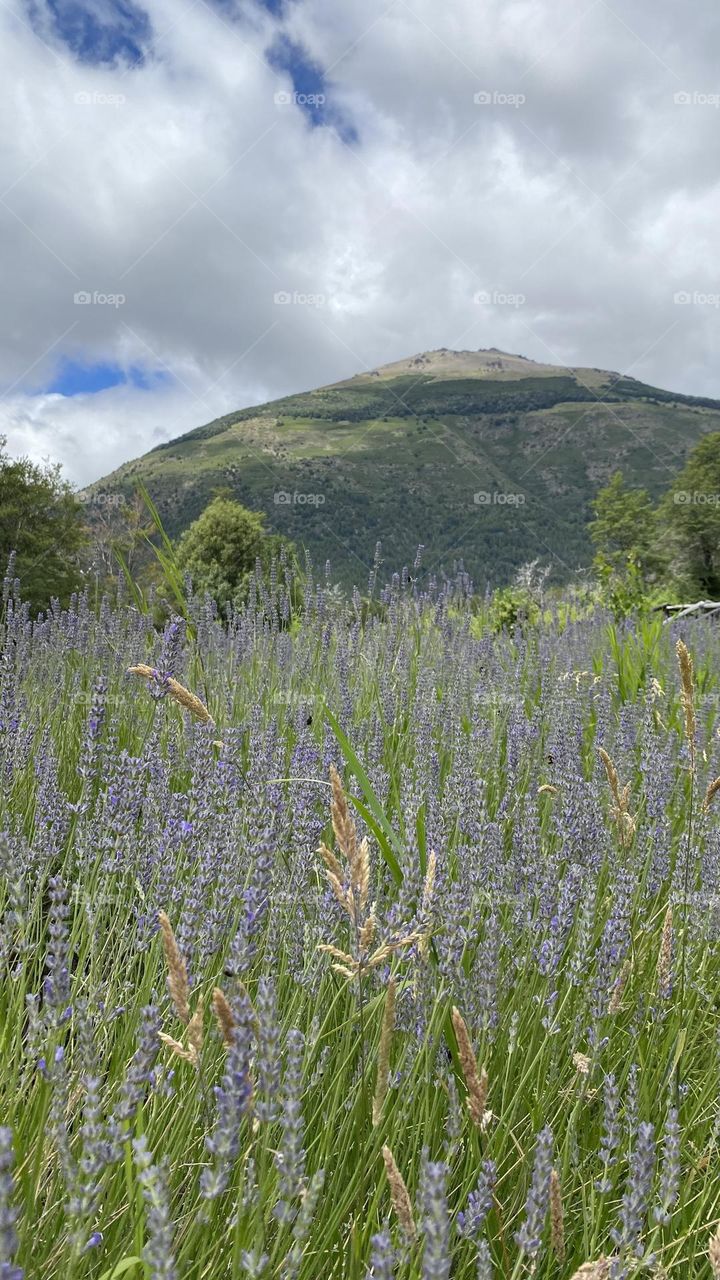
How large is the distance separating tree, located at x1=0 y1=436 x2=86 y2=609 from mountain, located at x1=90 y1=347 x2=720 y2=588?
44.6m

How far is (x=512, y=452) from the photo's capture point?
164m

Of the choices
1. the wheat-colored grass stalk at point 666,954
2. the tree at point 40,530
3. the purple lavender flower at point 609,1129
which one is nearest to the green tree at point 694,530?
the tree at point 40,530

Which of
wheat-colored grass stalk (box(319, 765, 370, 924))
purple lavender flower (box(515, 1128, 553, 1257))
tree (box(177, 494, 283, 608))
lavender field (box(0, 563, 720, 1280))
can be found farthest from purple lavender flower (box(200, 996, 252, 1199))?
tree (box(177, 494, 283, 608))

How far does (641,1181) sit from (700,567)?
3761 cm

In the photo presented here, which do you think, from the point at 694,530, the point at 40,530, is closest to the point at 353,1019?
the point at 40,530

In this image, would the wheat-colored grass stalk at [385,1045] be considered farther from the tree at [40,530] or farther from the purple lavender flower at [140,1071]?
the tree at [40,530]

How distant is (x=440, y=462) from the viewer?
132750 mm

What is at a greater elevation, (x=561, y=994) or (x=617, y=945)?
(x=617, y=945)

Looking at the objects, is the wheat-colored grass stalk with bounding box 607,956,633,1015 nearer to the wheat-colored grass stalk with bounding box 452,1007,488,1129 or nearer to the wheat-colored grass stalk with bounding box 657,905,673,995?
the wheat-colored grass stalk with bounding box 657,905,673,995

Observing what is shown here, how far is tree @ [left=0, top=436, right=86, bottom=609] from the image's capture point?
16.4 meters

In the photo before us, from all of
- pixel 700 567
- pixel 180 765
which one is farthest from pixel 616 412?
pixel 180 765

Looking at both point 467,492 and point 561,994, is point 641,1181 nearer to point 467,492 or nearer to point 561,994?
point 561,994

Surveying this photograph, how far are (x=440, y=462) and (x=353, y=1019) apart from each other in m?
136

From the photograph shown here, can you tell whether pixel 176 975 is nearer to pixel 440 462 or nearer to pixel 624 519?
pixel 624 519
